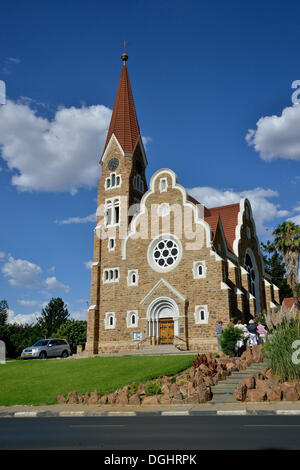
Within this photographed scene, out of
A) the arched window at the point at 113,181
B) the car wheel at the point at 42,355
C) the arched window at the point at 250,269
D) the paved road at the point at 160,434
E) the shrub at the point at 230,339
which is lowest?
the paved road at the point at 160,434

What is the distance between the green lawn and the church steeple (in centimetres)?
2409

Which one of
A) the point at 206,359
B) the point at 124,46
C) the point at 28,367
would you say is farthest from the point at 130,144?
the point at 206,359

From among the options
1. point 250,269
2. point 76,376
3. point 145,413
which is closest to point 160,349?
point 76,376

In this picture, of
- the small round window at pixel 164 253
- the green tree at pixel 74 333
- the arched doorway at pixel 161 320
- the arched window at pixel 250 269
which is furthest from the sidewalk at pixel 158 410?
the green tree at pixel 74 333

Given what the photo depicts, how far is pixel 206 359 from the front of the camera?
671 inches

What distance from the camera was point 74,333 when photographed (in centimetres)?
5209

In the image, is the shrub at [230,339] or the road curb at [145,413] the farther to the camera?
the shrub at [230,339]

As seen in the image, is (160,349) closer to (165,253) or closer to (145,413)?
(165,253)

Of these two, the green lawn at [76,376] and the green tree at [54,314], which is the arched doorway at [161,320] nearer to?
the green lawn at [76,376]

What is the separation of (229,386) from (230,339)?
4.83 meters

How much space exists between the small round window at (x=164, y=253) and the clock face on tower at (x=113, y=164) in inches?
395

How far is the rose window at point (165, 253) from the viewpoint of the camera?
107 feet

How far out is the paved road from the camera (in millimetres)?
6757
